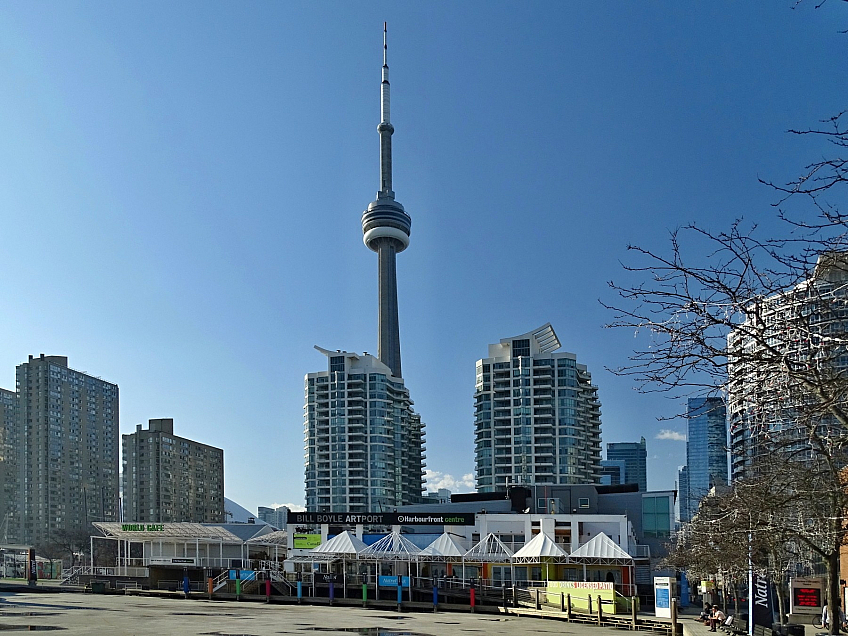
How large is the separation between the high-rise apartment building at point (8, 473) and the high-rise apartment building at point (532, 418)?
83595 millimetres

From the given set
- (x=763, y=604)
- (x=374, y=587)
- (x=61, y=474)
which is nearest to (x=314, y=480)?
(x=61, y=474)

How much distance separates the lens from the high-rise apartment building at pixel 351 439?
6565 inches

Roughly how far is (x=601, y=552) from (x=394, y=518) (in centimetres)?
1916

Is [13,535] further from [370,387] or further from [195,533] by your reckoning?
[195,533]

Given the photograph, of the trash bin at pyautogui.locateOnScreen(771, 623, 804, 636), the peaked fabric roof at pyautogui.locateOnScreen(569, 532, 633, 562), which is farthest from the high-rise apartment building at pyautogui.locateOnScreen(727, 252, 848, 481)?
the peaked fabric roof at pyautogui.locateOnScreen(569, 532, 633, 562)

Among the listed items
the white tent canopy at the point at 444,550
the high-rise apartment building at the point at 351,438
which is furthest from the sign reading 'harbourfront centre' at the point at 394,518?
the high-rise apartment building at the point at 351,438

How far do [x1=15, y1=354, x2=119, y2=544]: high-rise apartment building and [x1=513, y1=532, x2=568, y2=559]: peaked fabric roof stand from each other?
131 m

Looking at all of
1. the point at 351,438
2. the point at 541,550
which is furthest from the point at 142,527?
the point at 351,438

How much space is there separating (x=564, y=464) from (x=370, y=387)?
1476 inches

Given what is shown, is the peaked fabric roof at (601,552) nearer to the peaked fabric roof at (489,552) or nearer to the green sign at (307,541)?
the peaked fabric roof at (489,552)

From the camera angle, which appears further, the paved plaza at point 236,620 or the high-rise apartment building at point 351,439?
the high-rise apartment building at point 351,439

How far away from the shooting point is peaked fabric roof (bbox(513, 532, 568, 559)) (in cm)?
5175

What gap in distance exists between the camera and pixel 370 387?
554ft

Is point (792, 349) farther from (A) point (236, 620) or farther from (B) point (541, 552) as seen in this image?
(B) point (541, 552)
